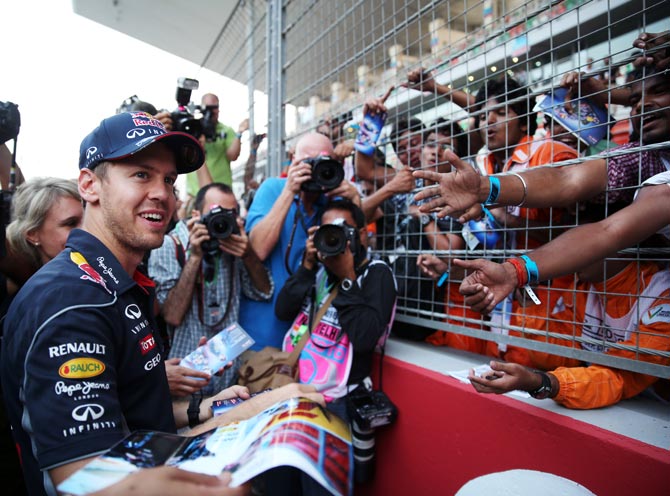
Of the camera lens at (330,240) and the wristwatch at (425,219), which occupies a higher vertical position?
the wristwatch at (425,219)

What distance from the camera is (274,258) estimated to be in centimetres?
214

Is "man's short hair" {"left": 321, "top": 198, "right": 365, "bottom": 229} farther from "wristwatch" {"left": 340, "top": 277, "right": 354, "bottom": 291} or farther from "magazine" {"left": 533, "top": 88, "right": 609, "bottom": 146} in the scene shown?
"magazine" {"left": 533, "top": 88, "right": 609, "bottom": 146}

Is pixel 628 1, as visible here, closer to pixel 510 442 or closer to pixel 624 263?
pixel 624 263

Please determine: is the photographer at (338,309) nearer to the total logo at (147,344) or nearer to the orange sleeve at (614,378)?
the orange sleeve at (614,378)

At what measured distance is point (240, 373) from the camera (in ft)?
5.76

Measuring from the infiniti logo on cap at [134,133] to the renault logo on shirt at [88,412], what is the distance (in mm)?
705

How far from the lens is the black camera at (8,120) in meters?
1.72

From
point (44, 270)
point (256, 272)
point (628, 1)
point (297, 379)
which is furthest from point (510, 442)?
point (628, 1)

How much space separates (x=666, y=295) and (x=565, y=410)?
47 centimetres

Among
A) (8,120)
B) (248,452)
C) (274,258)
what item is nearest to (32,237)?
(8,120)

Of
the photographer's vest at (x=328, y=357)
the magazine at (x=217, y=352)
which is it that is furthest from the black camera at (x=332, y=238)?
the magazine at (x=217, y=352)

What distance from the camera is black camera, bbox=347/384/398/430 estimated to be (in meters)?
1.60

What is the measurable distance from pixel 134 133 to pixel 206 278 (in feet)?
3.28

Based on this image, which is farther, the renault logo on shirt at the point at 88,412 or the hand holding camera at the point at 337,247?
the hand holding camera at the point at 337,247
